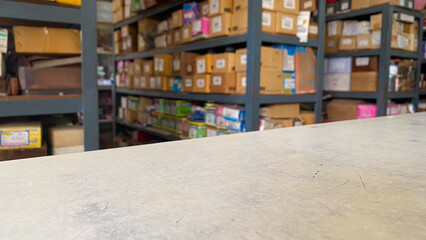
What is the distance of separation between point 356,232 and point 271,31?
2505 mm

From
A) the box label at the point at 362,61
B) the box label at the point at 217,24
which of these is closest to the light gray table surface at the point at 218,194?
the box label at the point at 217,24

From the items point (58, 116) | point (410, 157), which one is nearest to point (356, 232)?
point (410, 157)

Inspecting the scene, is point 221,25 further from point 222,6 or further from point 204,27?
point 204,27

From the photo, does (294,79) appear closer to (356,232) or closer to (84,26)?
(84,26)

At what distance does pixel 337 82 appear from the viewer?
3.90m

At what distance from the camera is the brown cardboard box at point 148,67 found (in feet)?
14.4

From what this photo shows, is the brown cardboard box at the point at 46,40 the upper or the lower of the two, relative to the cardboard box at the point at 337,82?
upper

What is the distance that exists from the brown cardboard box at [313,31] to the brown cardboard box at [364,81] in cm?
96

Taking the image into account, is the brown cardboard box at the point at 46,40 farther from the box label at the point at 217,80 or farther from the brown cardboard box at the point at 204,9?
the brown cardboard box at the point at 204,9

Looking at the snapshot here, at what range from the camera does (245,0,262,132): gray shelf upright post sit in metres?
2.58

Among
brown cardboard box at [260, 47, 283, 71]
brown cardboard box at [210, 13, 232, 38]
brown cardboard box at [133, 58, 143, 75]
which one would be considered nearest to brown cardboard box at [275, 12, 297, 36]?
brown cardboard box at [260, 47, 283, 71]

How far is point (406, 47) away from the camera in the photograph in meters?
3.76

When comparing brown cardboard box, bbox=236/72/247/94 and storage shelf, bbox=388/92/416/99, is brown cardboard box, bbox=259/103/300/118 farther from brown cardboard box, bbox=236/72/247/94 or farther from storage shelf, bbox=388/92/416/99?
storage shelf, bbox=388/92/416/99

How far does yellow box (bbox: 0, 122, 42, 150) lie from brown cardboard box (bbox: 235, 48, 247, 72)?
5.50 ft
